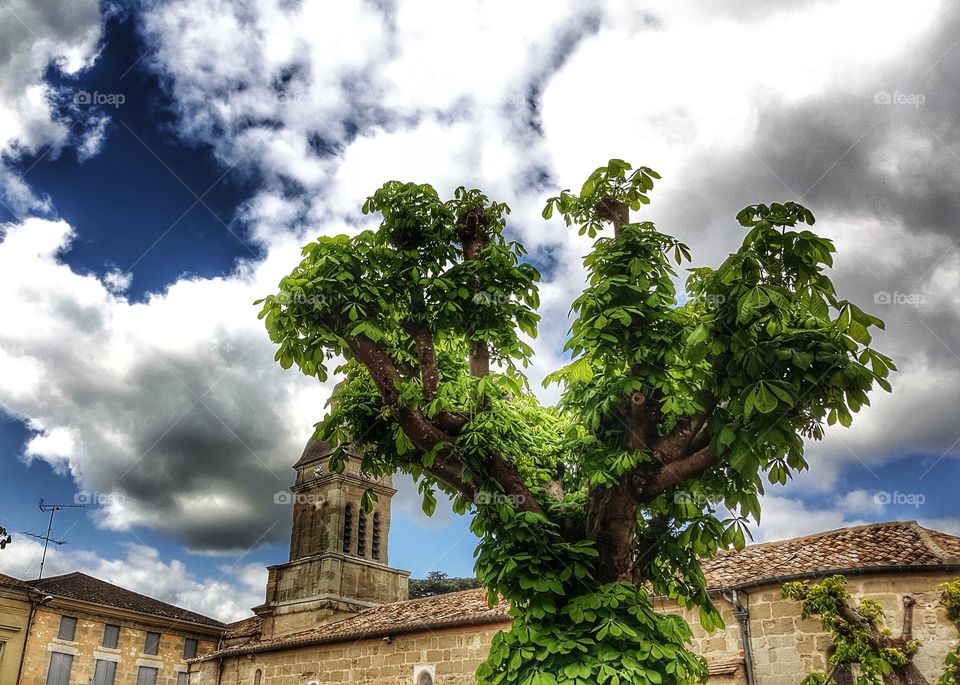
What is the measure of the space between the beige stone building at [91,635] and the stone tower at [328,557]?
3.97 meters

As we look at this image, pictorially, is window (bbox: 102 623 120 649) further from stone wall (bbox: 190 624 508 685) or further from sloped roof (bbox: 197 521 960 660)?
sloped roof (bbox: 197 521 960 660)

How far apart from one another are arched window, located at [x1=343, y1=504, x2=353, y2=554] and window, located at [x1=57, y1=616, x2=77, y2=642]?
11440 millimetres

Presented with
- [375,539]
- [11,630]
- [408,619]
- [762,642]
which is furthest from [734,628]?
[11,630]

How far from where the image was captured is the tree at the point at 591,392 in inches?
224

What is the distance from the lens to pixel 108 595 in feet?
108

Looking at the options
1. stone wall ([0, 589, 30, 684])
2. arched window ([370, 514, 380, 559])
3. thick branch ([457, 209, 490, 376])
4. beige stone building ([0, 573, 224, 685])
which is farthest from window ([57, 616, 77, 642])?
thick branch ([457, 209, 490, 376])

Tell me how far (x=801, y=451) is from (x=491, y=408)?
112 inches

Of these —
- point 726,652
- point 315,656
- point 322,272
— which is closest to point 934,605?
point 726,652

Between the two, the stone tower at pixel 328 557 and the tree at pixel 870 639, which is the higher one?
the stone tower at pixel 328 557

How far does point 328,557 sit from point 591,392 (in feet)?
95.2

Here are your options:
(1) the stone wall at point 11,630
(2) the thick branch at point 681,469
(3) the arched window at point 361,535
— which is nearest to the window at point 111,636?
(1) the stone wall at point 11,630

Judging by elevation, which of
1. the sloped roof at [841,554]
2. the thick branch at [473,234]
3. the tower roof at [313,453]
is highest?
the tower roof at [313,453]

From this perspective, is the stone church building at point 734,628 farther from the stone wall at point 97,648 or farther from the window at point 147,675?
the window at point 147,675

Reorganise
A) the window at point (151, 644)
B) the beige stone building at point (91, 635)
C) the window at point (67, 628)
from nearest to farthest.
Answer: the beige stone building at point (91, 635) → the window at point (67, 628) → the window at point (151, 644)
